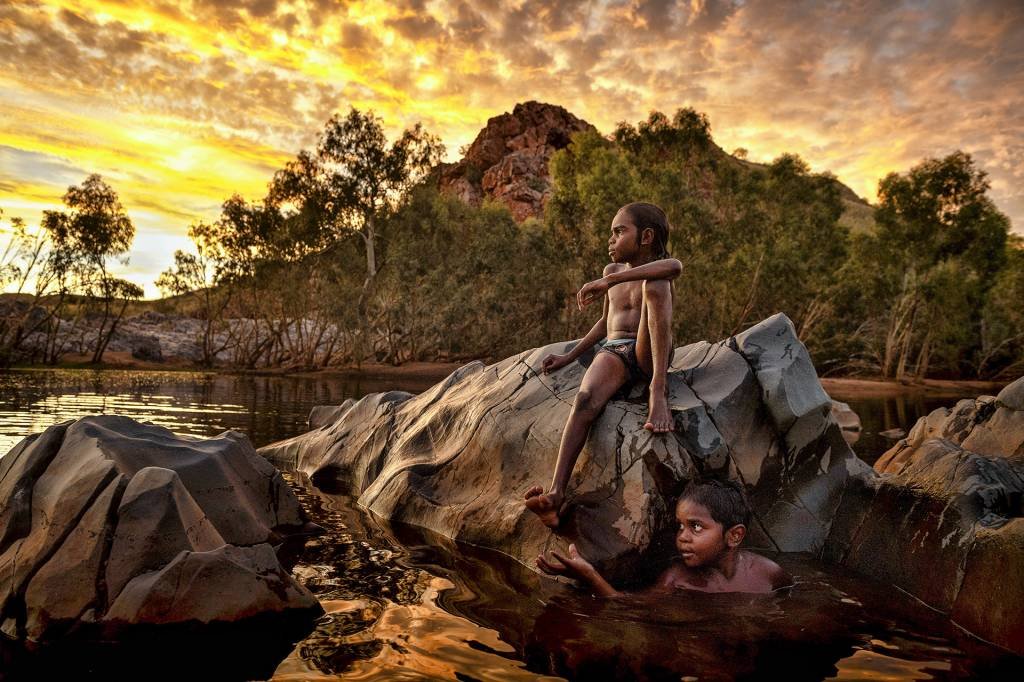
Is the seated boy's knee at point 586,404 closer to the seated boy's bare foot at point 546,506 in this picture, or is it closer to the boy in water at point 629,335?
the boy in water at point 629,335

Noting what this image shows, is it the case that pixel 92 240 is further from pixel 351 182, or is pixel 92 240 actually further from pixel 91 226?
pixel 351 182

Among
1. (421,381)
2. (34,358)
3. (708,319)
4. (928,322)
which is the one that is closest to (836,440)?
(421,381)

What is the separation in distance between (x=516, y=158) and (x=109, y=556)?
342 feet

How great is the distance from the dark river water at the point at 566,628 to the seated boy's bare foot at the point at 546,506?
450 mm

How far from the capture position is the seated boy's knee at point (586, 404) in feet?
18.0

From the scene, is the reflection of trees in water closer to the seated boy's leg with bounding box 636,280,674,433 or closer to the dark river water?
the dark river water

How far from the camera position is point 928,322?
41.0 metres

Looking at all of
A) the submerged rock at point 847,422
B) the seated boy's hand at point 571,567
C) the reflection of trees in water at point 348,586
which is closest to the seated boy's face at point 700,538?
the seated boy's hand at point 571,567

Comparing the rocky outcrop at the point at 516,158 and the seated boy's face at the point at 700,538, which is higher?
the rocky outcrop at the point at 516,158

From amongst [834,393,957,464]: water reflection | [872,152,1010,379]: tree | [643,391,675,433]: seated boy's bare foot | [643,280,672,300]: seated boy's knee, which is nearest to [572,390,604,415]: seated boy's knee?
[643,391,675,433]: seated boy's bare foot

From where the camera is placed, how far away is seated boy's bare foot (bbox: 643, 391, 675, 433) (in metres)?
5.35

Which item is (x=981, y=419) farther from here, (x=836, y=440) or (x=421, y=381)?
(x=421, y=381)

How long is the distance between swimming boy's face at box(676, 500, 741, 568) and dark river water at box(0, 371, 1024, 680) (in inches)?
9.7

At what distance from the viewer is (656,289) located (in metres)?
5.63
